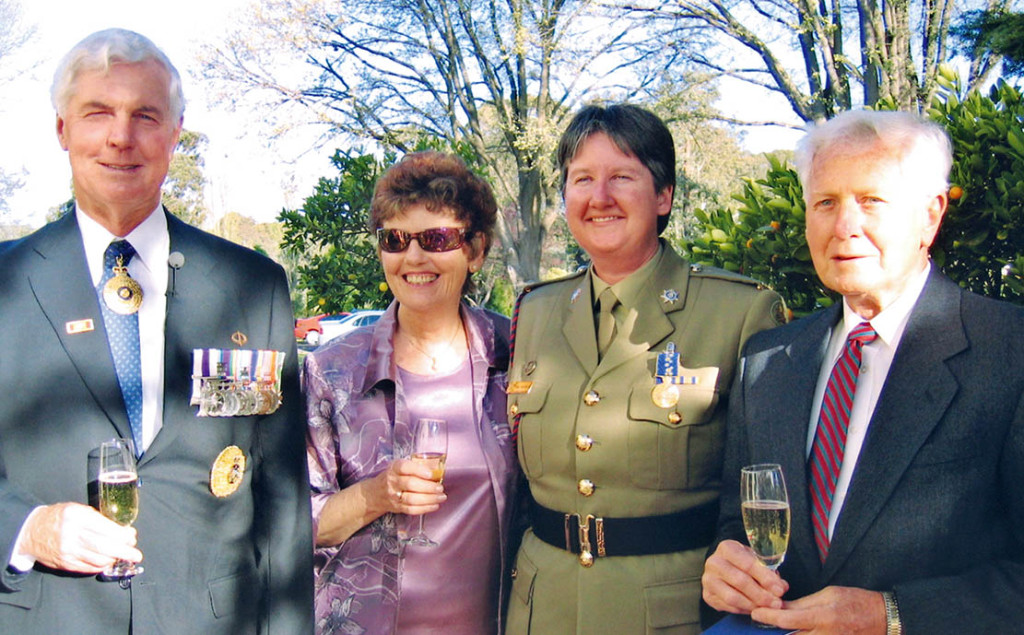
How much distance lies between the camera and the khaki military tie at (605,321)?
299 centimetres

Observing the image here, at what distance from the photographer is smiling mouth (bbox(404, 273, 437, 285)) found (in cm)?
331

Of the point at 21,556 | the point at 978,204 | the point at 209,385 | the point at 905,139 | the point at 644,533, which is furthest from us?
the point at 978,204

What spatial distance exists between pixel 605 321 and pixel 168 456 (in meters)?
1.51

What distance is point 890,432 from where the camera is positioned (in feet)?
7.04

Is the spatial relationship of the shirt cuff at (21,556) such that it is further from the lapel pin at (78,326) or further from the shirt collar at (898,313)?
the shirt collar at (898,313)

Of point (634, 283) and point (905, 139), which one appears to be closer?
point (905, 139)

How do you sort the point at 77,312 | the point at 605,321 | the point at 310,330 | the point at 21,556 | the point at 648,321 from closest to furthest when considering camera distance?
the point at 21,556, the point at 77,312, the point at 648,321, the point at 605,321, the point at 310,330

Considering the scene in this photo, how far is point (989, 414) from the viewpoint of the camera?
80.7 inches

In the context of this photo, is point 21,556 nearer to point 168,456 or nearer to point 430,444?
point 168,456

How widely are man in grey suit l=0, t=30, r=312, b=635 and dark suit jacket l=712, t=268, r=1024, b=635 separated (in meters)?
1.59

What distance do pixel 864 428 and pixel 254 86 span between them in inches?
763

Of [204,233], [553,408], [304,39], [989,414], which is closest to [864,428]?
[989,414]

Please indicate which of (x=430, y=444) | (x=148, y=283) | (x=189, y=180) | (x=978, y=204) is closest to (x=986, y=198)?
(x=978, y=204)

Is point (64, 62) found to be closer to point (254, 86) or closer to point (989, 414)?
point (989, 414)
